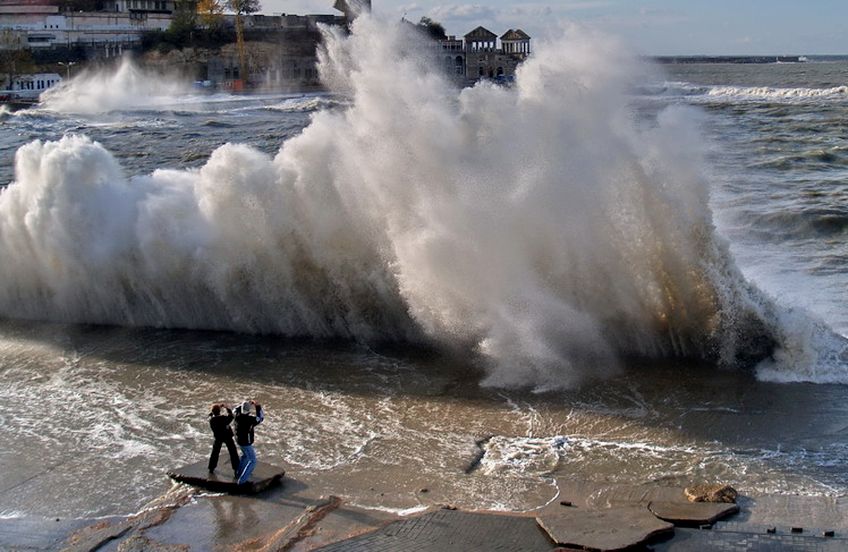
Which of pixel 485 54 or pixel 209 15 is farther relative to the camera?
pixel 209 15

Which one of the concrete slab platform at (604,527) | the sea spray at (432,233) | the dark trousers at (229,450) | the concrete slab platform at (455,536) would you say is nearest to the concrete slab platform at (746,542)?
the concrete slab platform at (604,527)

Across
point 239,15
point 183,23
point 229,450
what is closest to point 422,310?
point 229,450

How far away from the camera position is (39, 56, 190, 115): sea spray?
79469mm

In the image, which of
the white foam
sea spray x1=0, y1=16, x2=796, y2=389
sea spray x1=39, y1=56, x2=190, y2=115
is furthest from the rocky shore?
the white foam

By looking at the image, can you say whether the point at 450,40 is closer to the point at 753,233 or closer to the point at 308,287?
the point at 753,233

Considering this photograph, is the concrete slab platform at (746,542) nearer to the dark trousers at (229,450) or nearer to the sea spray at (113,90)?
the dark trousers at (229,450)

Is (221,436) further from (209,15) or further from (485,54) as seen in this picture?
(209,15)

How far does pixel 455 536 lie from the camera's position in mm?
8227

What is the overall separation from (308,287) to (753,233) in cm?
1187

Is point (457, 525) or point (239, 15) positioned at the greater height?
point (239, 15)

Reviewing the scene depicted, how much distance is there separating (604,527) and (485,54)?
98.8 m

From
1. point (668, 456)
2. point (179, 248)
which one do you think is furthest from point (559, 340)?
point (179, 248)

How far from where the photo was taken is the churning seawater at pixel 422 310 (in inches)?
404

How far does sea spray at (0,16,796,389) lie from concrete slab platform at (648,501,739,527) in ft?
12.6
